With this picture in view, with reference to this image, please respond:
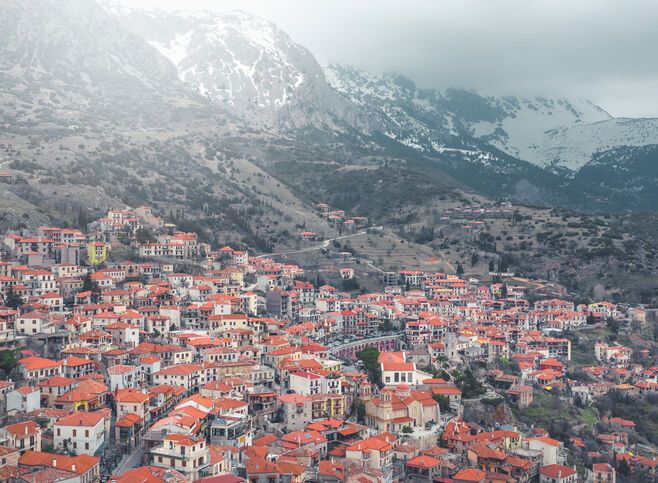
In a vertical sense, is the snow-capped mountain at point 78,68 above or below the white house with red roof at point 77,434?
above

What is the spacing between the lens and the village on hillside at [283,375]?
41156 millimetres

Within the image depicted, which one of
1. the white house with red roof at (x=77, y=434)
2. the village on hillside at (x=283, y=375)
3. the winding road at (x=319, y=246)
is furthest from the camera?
the winding road at (x=319, y=246)

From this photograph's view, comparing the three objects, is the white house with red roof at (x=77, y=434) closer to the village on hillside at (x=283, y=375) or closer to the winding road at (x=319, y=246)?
the village on hillside at (x=283, y=375)

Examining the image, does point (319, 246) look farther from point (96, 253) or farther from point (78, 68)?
point (78, 68)

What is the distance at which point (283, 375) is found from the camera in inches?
2141

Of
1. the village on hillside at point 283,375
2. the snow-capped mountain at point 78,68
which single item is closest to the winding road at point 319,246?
the village on hillside at point 283,375

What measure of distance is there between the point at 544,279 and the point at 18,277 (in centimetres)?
6468

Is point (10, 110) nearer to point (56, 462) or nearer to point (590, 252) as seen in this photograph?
point (590, 252)

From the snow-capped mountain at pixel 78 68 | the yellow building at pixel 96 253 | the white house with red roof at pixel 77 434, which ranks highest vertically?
the snow-capped mountain at pixel 78 68

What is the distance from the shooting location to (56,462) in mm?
35875

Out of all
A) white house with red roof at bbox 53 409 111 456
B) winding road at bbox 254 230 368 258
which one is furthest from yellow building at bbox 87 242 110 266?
white house with red roof at bbox 53 409 111 456

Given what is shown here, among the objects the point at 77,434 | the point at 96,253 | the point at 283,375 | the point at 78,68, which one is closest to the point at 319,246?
the point at 96,253

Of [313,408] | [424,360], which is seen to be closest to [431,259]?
[424,360]

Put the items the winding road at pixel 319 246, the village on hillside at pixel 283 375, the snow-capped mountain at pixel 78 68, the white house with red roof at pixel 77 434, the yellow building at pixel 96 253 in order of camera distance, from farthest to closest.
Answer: the snow-capped mountain at pixel 78 68 → the winding road at pixel 319 246 → the yellow building at pixel 96 253 → the village on hillside at pixel 283 375 → the white house with red roof at pixel 77 434
